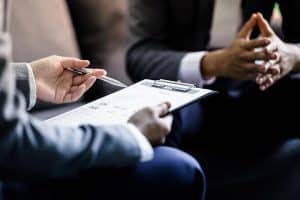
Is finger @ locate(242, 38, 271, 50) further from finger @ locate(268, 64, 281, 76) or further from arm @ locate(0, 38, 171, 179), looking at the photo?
arm @ locate(0, 38, 171, 179)

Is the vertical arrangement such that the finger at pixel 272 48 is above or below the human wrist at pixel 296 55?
above

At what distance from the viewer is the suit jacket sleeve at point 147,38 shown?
1.42 metres

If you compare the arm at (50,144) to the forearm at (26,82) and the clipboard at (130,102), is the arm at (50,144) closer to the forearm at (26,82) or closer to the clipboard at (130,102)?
the clipboard at (130,102)

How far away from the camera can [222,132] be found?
4.51ft

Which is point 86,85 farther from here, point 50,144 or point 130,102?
point 50,144

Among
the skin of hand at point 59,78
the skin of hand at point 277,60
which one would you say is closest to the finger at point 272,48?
the skin of hand at point 277,60

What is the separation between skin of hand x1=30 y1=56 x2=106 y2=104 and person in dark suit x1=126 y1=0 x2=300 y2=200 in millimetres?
275

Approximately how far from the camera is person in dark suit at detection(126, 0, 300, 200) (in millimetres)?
1329

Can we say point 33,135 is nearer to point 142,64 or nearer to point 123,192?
point 123,192

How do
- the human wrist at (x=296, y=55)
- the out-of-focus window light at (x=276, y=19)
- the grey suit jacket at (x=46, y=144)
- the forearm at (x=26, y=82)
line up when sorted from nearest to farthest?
the grey suit jacket at (x=46, y=144) → the forearm at (x=26, y=82) → the human wrist at (x=296, y=55) → the out-of-focus window light at (x=276, y=19)

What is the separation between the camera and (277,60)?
1.27 m

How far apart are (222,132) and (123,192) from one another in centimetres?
56

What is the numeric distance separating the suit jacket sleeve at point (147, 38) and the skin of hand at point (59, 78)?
0.34 meters

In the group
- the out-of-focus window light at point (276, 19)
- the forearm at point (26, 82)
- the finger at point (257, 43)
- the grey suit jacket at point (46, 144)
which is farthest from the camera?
the out-of-focus window light at point (276, 19)
